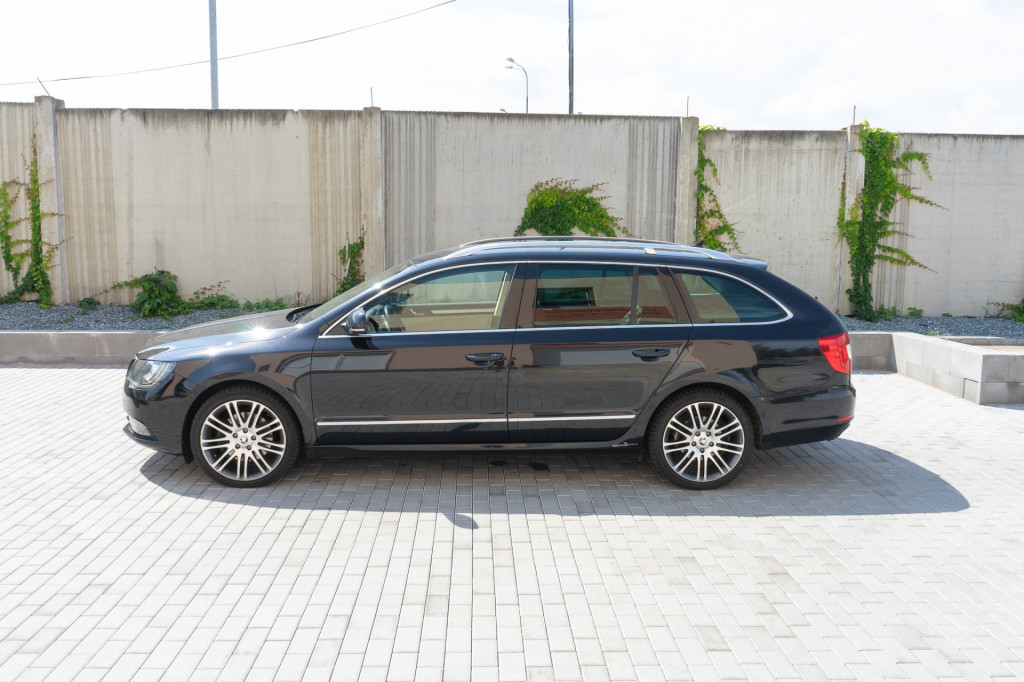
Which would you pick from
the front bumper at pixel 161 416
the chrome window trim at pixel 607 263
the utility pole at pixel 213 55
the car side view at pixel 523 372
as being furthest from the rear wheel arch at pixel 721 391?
the utility pole at pixel 213 55

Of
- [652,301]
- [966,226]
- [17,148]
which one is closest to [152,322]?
[17,148]

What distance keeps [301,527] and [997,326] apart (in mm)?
13081

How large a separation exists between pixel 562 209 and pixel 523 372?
27.5 feet

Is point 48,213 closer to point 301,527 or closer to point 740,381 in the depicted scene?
point 301,527

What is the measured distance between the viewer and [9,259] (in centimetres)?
→ 1345

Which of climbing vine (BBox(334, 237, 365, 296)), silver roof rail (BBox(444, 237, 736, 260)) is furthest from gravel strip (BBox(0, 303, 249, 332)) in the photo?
silver roof rail (BBox(444, 237, 736, 260))

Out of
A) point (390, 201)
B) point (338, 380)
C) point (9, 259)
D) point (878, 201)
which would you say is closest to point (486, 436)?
point (338, 380)

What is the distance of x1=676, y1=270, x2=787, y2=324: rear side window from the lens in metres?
5.58

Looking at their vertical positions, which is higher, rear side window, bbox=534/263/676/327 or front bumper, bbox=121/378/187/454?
rear side window, bbox=534/263/676/327

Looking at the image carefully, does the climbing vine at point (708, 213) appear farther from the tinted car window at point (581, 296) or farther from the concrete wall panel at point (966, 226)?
the tinted car window at point (581, 296)

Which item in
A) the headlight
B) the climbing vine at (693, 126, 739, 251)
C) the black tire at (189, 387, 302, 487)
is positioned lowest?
the black tire at (189, 387, 302, 487)

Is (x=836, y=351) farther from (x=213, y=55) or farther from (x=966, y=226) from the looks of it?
(x=213, y=55)

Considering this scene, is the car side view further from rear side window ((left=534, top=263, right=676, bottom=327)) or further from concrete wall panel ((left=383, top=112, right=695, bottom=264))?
concrete wall panel ((left=383, top=112, right=695, bottom=264))

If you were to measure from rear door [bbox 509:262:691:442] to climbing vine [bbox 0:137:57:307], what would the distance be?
11.3 meters
